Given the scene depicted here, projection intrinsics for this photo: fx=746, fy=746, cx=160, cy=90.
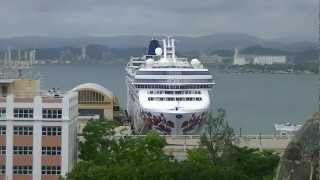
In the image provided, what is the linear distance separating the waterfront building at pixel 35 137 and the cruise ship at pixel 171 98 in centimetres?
1631

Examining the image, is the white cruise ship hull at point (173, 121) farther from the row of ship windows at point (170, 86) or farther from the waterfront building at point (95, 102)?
the waterfront building at point (95, 102)

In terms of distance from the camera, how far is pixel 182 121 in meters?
36.7

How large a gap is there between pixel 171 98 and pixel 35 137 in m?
18.2

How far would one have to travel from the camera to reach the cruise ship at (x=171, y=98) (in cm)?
3656

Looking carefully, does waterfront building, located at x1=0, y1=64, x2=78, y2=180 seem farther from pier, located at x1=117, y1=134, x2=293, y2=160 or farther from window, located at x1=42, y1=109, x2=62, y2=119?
pier, located at x1=117, y1=134, x2=293, y2=160

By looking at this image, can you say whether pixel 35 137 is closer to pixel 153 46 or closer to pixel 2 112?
pixel 2 112

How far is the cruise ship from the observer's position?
120ft

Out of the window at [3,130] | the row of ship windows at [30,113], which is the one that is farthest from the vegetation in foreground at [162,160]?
the window at [3,130]

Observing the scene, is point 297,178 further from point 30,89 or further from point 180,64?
point 180,64

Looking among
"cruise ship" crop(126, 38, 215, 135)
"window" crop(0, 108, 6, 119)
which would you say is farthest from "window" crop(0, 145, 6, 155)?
"cruise ship" crop(126, 38, 215, 135)

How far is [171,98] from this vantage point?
3766 cm

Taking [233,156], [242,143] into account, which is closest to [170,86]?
[242,143]

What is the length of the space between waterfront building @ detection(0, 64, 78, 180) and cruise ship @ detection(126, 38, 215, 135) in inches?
642

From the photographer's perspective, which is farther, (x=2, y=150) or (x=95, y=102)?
(x=95, y=102)
